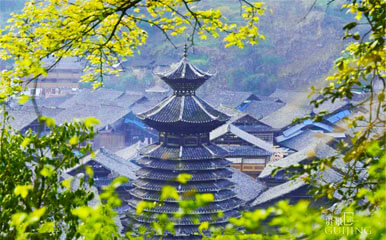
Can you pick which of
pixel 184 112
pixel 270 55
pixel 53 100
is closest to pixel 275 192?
pixel 184 112

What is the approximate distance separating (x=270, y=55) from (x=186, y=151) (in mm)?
47388

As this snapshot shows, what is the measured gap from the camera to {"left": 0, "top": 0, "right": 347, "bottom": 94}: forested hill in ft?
202

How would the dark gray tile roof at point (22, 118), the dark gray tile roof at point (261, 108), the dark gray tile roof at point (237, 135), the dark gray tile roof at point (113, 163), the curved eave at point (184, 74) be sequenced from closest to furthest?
the curved eave at point (184, 74), the dark gray tile roof at point (113, 163), the dark gray tile roof at point (237, 135), the dark gray tile roof at point (22, 118), the dark gray tile roof at point (261, 108)

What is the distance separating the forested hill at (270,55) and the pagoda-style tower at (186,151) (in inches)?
1630

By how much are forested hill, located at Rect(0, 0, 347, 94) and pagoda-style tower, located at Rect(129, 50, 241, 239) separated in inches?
1630

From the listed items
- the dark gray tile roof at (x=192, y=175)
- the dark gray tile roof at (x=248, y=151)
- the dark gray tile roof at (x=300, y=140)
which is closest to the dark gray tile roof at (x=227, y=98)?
the dark gray tile roof at (x=300, y=140)

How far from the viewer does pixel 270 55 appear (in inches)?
2562

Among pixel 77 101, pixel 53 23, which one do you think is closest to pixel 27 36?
pixel 53 23

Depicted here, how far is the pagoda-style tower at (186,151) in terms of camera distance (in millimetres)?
18656

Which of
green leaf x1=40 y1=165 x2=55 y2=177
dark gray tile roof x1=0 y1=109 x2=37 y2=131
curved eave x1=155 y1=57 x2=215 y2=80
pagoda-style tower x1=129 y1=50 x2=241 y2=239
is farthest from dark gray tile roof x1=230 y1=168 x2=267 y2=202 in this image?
green leaf x1=40 y1=165 x2=55 y2=177

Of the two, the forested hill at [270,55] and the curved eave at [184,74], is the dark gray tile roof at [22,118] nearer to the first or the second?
the curved eave at [184,74]

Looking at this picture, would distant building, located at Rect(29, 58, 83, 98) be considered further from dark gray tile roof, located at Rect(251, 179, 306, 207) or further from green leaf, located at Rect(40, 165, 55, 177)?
green leaf, located at Rect(40, 165, 55, 177)

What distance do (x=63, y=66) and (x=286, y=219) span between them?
2314 inches

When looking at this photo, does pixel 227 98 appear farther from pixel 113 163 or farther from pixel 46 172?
pixel 46 172
